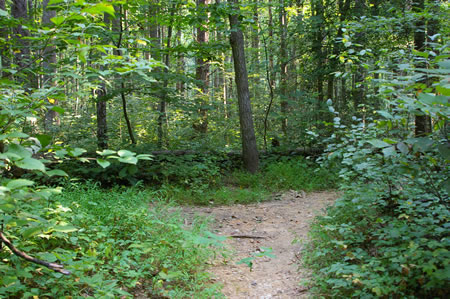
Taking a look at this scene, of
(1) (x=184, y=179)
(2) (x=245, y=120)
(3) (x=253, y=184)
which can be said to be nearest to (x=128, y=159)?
(1) (x=184, y=179)

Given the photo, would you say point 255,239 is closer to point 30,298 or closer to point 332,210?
point 332,210

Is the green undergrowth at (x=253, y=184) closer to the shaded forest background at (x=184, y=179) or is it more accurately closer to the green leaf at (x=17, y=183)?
the shaded forest background at (x=184, y=179)

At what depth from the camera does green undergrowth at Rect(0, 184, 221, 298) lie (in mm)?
2965

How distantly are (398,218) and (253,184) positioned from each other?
5.02m

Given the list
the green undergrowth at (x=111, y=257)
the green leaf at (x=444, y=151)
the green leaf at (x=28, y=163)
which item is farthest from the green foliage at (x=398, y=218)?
the green leaf at (x=28, y=163)

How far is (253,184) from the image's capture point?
860 centimetres

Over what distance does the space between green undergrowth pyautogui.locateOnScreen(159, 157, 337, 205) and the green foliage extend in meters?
2.67

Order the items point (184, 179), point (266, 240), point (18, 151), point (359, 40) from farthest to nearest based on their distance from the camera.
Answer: point (359, 40)
point (184, 179)
point (266, 240)
point (18, 151)

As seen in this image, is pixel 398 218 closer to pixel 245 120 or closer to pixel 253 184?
pixel 253 184

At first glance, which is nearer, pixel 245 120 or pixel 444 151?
pixel 444 151

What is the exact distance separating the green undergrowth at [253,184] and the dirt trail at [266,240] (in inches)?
13.9

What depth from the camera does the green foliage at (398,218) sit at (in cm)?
239

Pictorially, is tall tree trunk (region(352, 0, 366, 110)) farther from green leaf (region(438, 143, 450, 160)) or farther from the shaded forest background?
green leaf (region(438, 143, 450, 160))

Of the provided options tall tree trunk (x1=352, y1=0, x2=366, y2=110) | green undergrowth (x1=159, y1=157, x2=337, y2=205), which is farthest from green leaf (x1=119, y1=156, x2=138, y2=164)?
tall tree trunk (x1=352, y1=0, x2=366, y2=110)
